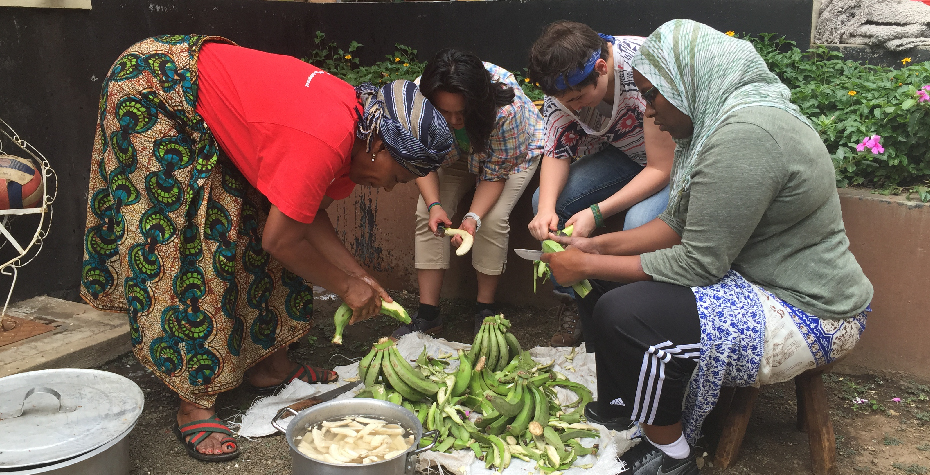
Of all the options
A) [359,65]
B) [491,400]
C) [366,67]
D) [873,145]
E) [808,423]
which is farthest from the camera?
[359,65]

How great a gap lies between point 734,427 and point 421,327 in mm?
1896

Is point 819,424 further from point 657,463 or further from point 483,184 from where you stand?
point 483,184

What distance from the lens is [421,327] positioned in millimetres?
4105

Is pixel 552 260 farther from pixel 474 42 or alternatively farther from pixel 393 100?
pixel 474 42

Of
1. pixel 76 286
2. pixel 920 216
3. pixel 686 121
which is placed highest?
pixel 686 121

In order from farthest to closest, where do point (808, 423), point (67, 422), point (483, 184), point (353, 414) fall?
point (483, 184)
point (808, 423)
point (353, 414)
point (67, 422)

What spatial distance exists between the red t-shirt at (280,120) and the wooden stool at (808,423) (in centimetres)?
180

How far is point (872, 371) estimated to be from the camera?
3.54 m

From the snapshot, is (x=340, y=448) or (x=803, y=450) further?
(x=803, y=450)

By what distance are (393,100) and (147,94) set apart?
0.97 m

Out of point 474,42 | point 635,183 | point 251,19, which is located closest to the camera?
point 635,183

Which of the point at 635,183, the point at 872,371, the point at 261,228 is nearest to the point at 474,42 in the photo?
the point at 635,183

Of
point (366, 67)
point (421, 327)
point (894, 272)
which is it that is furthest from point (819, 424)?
point (366, 67)

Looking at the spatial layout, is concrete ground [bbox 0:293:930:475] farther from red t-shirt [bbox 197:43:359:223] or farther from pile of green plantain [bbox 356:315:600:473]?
red t-shirt [bbox 197:43:359:223]
